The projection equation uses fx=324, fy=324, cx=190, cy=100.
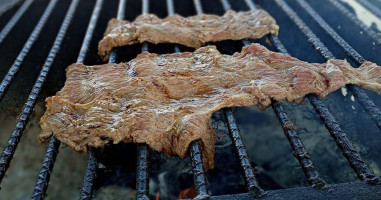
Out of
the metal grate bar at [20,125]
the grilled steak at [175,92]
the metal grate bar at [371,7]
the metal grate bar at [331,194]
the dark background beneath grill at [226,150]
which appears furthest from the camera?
the metal grate bar at [371,7]

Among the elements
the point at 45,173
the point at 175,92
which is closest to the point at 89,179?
the point at 45,173

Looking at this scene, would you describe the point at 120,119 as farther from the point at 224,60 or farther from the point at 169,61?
the point at 224,60

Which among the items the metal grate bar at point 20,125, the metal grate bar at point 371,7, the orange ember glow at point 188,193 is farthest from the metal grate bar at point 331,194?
the metal grate bar at point 371,7

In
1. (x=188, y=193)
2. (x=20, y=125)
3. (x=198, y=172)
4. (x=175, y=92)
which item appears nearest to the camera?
(x=198, y=172)

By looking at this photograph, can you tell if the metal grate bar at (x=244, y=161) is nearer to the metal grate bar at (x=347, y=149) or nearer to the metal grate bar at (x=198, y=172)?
the metal grate bar at (x=198, y=172)

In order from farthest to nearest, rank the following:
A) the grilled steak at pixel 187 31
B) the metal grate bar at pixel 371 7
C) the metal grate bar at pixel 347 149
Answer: the metal grate bar at pixel 371 7, the grilled steak at pixel 187 31, the metal grate bar at pixel 347 149

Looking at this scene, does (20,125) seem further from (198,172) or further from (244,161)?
(244,161)
